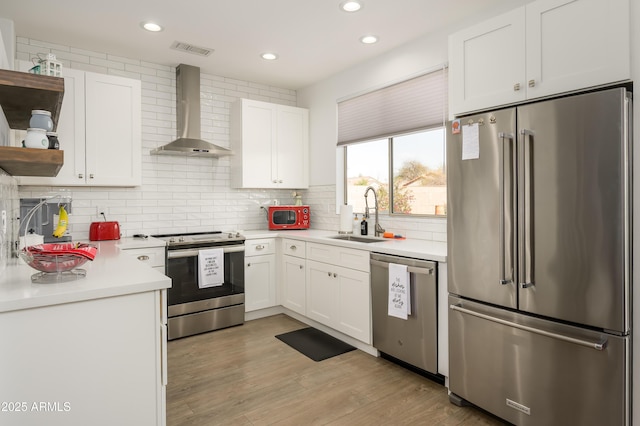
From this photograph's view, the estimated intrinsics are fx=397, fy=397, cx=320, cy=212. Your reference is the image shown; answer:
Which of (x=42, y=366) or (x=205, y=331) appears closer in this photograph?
(x=42, y=366)

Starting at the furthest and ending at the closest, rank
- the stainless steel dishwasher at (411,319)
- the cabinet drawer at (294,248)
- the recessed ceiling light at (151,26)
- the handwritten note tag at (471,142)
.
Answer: the cabinet drawer at (294,248) < the recessed ceiling light at (151,26) < the stainless steel dishwasher at (411,319) < the handwritten note tag at (471,142)

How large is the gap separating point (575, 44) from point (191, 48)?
3059 mm

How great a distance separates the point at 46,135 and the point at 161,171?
7.93 feet

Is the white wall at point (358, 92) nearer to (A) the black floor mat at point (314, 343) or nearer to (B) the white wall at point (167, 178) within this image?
(B) the white wall at point (167, 178)

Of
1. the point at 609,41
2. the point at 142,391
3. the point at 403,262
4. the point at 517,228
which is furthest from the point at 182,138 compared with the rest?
the point at 609,41

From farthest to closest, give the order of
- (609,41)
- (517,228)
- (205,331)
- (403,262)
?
(205,331)
(403,262)
(517,228)
(609,41)

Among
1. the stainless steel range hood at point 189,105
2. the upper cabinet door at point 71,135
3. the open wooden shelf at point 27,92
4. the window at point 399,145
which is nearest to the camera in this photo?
the open wooden shelf at point 27,92

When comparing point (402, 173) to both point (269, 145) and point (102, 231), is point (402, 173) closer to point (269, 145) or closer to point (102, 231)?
point (269, 145)

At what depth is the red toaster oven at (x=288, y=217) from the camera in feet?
→ 14.9

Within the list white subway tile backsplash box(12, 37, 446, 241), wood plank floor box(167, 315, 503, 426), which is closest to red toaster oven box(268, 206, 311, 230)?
white subway tile backsplash box(12, 37, 446, 241)

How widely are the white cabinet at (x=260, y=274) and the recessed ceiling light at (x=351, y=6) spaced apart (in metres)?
2.34

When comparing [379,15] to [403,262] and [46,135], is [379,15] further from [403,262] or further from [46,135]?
[46,135]

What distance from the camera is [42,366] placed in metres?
1.46

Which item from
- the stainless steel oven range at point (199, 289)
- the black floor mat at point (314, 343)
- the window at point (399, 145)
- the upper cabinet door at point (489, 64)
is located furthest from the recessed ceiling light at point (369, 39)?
the black floor mat at point (314, 343)
